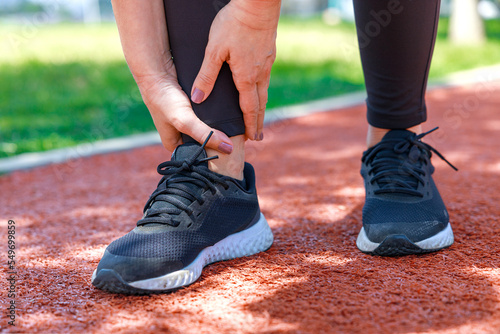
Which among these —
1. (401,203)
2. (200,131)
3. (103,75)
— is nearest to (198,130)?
(200,131)

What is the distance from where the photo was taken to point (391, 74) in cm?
154

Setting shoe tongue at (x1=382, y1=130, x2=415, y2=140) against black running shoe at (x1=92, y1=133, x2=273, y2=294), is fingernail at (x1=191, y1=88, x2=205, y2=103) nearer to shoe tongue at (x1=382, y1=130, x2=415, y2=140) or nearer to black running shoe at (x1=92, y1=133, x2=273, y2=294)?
black running shoe at (x1=92, y1=133, x2=273, y2=294)

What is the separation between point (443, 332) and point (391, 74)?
2.66 feet

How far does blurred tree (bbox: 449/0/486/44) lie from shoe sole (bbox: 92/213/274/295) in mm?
9785

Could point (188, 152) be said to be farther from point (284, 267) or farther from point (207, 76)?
point (284, 267)

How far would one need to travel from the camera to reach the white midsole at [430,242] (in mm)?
1375

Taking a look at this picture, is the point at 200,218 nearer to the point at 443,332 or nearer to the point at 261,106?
the point at 261,106

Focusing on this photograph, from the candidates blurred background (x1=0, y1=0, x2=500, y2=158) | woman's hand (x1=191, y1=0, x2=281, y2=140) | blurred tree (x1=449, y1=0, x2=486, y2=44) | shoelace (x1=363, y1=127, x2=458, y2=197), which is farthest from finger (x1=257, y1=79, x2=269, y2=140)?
blurred tree (x1=449, y1=0, x2=486, y2=44)

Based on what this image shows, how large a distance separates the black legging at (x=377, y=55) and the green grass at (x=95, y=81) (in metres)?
2.23

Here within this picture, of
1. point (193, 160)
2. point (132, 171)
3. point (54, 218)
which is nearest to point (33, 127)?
point (132, 171)

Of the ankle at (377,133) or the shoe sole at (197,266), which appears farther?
the ankle at (377,133)

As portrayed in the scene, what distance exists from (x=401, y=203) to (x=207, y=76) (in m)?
0.64

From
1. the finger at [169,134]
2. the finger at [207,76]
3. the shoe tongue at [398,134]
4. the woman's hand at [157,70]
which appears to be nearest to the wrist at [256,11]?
the finger at [207,76]

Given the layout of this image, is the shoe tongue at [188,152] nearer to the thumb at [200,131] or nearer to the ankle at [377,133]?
the thumb at [200,131]
